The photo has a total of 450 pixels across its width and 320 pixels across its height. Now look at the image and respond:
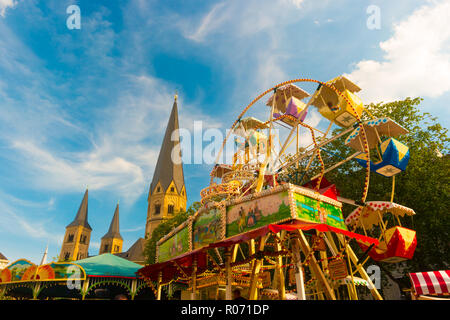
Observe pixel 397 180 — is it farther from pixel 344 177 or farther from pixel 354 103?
pixel 354 103

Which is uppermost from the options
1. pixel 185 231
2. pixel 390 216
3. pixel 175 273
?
pixel 390 216

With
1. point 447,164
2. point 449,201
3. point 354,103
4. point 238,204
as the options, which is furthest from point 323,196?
point 447,164

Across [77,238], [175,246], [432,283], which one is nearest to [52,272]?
[175,246]

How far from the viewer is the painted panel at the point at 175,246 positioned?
1439cm

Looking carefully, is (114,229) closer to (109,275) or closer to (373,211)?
(109,275)

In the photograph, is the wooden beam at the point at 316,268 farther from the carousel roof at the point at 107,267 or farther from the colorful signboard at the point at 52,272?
the colorful signboard at the point at 52,272

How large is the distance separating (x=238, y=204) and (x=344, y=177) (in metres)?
13.6

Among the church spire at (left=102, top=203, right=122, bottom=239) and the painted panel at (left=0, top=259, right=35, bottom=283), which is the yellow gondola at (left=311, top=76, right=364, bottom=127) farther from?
the church spire at (left=102, top=203, right=122, bottom=239)

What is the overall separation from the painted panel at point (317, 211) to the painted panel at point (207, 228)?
368 cm

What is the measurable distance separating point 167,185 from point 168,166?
669cm

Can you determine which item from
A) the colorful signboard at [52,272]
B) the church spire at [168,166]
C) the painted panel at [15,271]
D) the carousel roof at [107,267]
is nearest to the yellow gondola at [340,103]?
the carousel roof at [107,267]

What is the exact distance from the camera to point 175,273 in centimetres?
1703

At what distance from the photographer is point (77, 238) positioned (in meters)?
108
